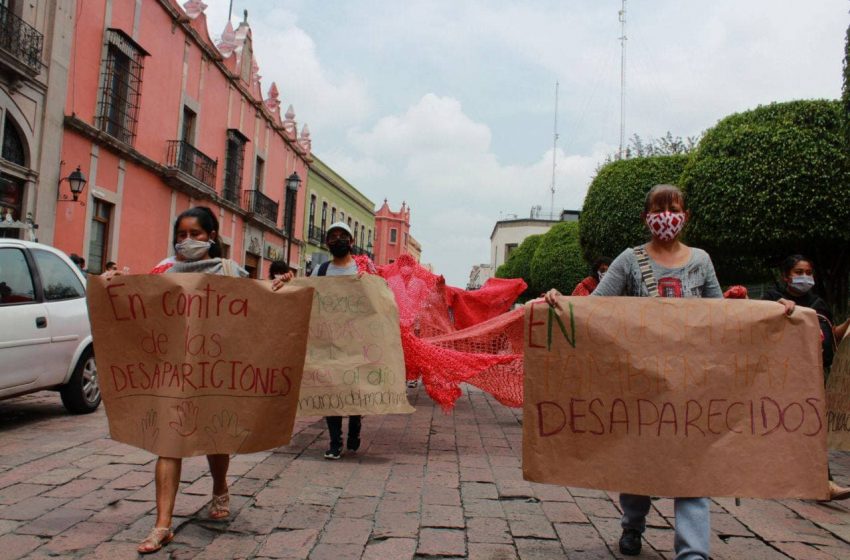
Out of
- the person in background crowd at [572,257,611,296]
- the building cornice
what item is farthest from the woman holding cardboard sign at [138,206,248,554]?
the building cornice

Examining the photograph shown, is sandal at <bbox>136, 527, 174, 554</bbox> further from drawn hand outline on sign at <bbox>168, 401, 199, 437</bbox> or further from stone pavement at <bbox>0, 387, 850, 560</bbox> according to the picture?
drawn hand outline on sign at <bbox>168, 401, 199, 437</bbox>

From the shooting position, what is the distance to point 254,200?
2734 centimetres

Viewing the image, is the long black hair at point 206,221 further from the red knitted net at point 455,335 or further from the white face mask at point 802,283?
the white face mask at point 802,283

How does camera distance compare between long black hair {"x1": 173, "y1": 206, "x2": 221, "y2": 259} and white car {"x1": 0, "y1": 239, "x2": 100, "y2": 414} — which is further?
white car {"x1": 0, "y1": 239, "x2": 100, "y2": 414}

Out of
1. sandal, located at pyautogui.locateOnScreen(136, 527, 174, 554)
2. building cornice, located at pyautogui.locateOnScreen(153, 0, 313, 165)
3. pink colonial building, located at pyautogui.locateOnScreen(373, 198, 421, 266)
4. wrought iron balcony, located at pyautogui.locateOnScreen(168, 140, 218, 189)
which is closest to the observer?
sandal, located at pyautogui.locateOnScreen(136, 527, 174, 554)

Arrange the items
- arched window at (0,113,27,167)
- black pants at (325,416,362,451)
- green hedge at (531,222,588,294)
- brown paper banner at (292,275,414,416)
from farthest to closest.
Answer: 1. green hedge at (531,222,588,294)
2. arched window at (0,113,27,167)
3. black pants at (325,416,362,451)
4. brown paper banner at (292,275,414,416)

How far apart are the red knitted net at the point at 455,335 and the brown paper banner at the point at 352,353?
93 centimetres

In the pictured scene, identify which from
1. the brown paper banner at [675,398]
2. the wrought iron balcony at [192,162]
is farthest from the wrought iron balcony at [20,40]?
the brown paper banner at [675,398]

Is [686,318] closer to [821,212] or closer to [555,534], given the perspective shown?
[555,534]

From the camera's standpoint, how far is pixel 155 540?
321 centimetres

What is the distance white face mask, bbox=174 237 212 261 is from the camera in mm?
3686

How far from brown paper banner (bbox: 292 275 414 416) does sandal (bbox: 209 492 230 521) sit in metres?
1.28

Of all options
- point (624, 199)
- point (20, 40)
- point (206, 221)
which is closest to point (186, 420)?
point (206, 221)

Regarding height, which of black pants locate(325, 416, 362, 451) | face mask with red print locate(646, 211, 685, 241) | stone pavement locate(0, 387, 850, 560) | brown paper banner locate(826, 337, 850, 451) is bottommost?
stone pavement locate(0, 387, 850, 560)
